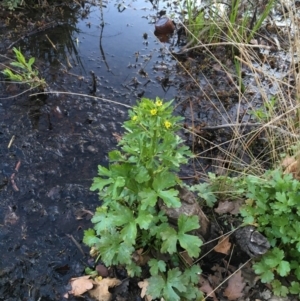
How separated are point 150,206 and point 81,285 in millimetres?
751

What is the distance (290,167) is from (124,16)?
356 cm

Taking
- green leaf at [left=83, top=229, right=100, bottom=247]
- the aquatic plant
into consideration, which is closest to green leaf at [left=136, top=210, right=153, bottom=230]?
green leaf at [left=83, top=229, right=100, bottom=247]

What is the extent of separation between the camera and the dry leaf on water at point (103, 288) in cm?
233

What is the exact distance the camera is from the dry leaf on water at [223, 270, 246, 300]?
2279mm

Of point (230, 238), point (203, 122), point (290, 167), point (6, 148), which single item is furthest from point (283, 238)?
point (6, 148)

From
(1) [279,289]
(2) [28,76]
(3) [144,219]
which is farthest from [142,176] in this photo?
(2) [28,76]

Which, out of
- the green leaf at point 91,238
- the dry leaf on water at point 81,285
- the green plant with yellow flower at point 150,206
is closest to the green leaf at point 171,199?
the green plant with yellow flower at point 150,206

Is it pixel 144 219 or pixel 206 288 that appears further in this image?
pixel 206 288

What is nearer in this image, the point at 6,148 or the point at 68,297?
the point at 68,297

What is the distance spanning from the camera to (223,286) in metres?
2.35

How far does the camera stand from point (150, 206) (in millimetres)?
→ 2127

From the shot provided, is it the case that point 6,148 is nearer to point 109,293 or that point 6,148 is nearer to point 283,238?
point 109,293

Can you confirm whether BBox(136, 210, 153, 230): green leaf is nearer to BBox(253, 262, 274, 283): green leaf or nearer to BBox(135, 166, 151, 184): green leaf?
BBox(135, 166, 151, 184): green leaf

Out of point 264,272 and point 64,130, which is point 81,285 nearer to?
point 264,272
